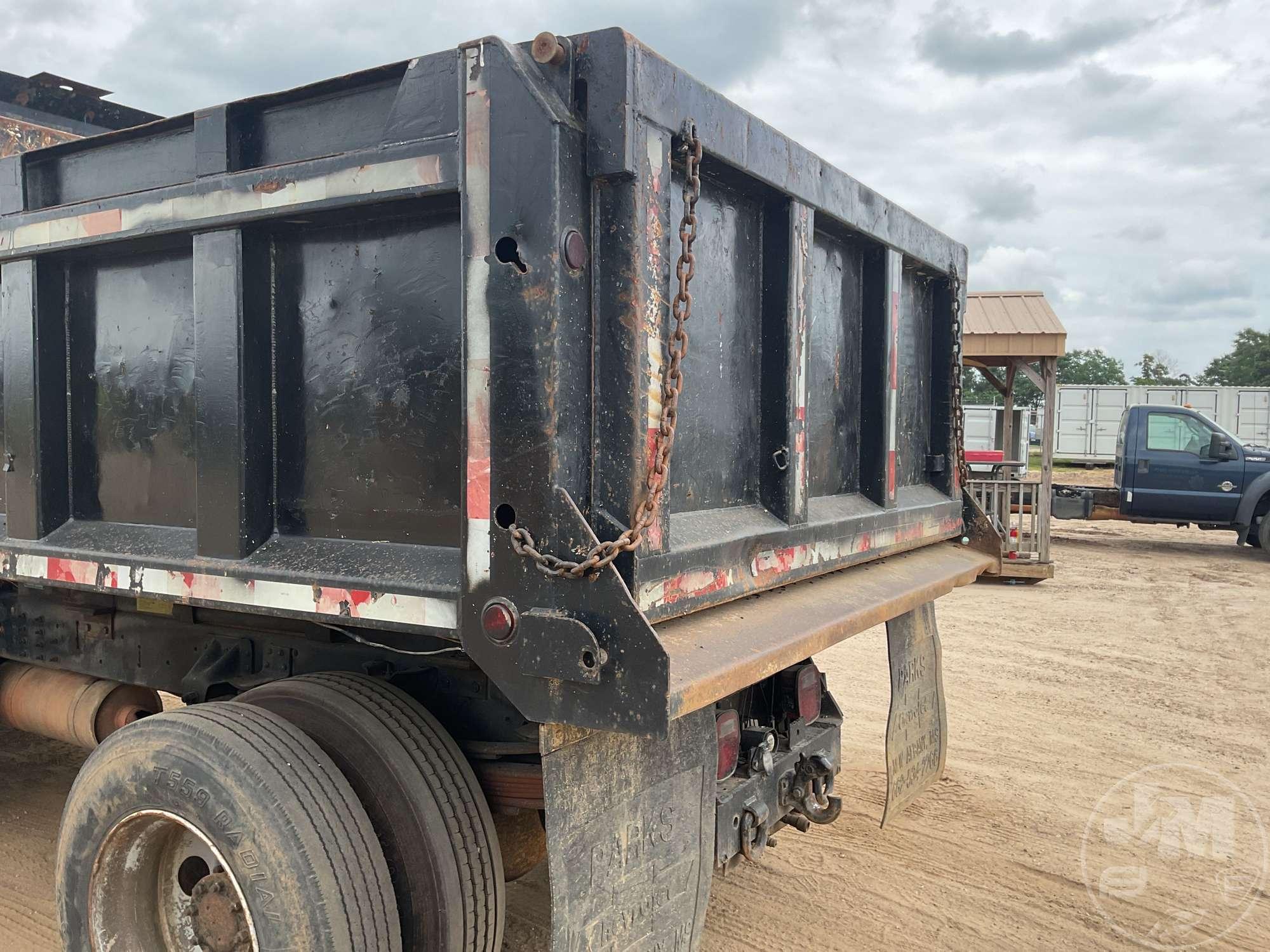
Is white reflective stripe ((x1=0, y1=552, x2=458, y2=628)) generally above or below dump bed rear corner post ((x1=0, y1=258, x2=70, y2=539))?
below

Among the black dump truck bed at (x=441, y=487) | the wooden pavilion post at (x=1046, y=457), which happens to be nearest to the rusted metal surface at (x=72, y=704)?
the black dump truck bed at (x=441, y=487)

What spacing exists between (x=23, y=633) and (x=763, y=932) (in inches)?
114

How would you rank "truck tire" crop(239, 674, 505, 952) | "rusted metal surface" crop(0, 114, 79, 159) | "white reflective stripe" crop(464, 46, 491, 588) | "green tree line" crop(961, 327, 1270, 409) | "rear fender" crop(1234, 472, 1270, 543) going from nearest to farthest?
1. "white reflective stripe" crop(464, 46, 491, 588)
2. "truck tire" crop(239, 674, 505, 952)
3. "rusted metal surface" crop(0, 114, 79, 159)
4. "rear fender" crop(1234, 472, 1270, 543)
5. "green tree line" crop(961, 327, 1270, 409)

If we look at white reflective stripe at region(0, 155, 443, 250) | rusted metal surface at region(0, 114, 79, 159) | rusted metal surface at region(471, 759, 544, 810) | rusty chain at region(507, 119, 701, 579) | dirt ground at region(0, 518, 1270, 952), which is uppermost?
rusted metal surface at region(0, 114, 79, 159)

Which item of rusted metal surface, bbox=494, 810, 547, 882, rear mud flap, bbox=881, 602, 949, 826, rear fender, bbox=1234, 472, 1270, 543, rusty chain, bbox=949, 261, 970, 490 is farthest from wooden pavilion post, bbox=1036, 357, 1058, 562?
rusted metal surface, bbox=494, 810, 547, 882

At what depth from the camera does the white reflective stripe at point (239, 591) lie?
2.14 meters

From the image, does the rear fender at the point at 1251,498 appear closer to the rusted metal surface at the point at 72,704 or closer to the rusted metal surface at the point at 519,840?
the rusted metal surface at the point at 519,840

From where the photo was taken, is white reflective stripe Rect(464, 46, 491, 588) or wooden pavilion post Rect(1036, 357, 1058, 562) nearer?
white reflective stripe Rect(464, 46, 491, 588)

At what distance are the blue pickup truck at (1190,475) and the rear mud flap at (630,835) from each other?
12.8 metres

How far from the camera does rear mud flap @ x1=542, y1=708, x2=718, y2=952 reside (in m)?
2.09

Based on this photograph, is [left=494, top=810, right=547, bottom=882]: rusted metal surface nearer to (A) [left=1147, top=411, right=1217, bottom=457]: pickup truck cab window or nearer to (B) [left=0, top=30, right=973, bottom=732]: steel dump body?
(B) [left=0, top=30, right=973, bottom=732]: steel dump body

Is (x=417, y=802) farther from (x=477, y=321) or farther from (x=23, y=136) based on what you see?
(x=23, y=136)

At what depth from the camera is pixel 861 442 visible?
Answer: 341cm

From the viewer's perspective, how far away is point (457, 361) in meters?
2.19
